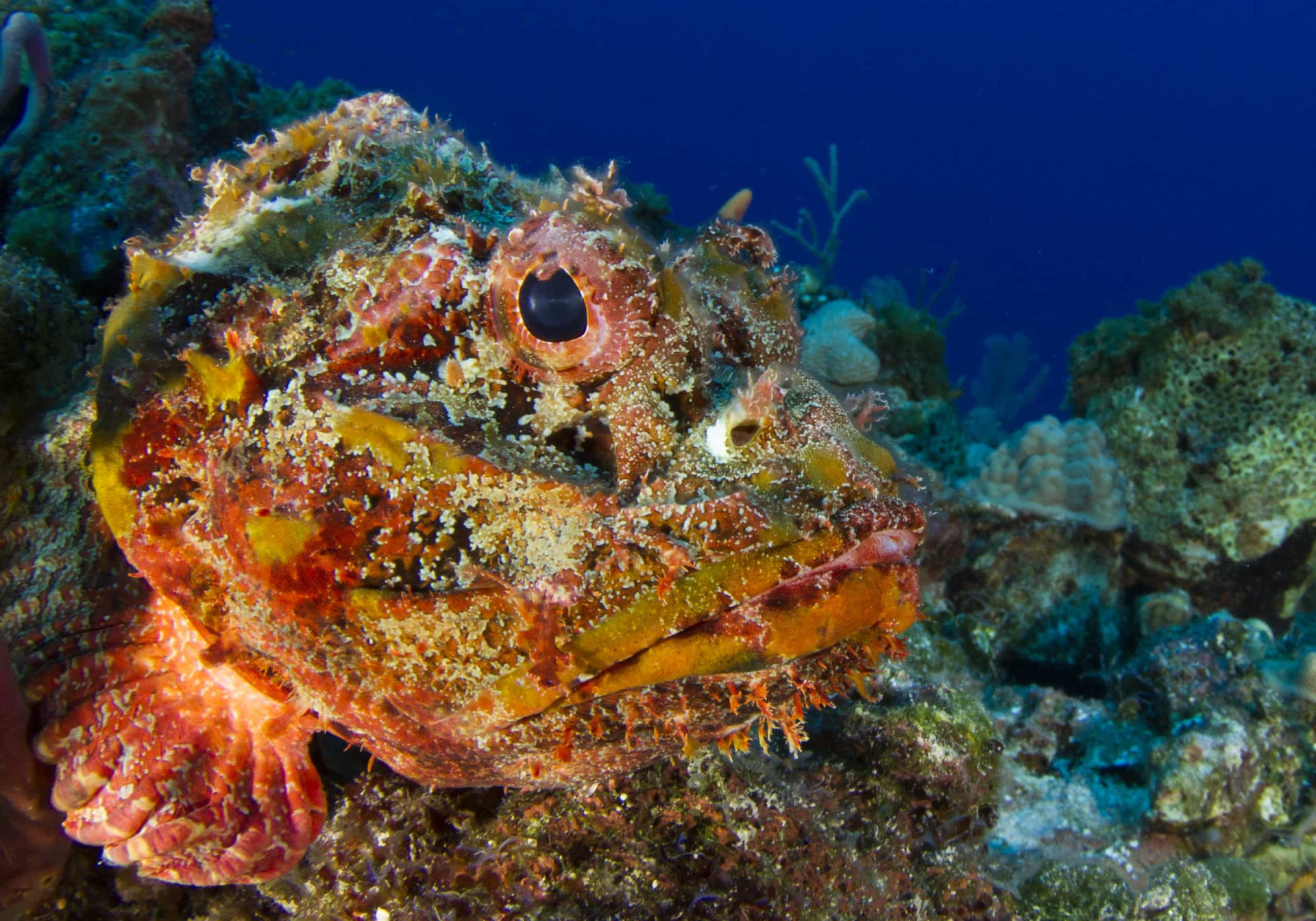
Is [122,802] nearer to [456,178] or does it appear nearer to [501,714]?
[501,714]

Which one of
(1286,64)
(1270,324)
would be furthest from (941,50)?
(1270,324)

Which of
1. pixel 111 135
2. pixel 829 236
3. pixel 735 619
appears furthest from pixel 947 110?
pixel 735 619

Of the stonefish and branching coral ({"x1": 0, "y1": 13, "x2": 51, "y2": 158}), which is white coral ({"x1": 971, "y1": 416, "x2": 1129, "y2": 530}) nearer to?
the stonefish

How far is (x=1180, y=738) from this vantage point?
5578 mm

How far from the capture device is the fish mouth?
1914mm

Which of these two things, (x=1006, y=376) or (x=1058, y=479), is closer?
(x=1058, y=479)

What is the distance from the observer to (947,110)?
516 ft

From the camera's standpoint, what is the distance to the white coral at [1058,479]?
7.54 m

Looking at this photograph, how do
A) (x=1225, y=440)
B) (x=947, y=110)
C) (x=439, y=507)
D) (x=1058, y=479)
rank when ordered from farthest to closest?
1. (x=947, y=110)
2. (x=1225, y=440)
3. (x=1058, y=479)
4. (x=439, y=507)

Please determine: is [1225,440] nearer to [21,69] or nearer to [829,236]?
[829,236]

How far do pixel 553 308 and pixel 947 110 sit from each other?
605ft

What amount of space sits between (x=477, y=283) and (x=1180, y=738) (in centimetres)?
631

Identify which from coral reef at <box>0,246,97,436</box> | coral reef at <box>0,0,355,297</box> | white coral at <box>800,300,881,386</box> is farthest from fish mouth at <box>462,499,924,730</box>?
white coral at <box>800,300,881,386</box>

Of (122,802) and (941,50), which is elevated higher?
(941,50)
